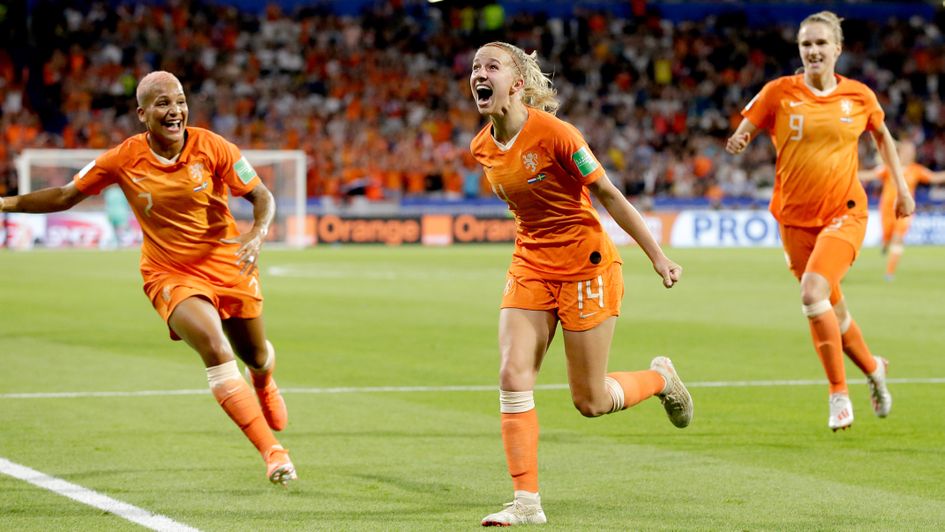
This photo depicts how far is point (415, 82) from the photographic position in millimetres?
42281

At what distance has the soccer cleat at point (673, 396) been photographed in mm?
7590

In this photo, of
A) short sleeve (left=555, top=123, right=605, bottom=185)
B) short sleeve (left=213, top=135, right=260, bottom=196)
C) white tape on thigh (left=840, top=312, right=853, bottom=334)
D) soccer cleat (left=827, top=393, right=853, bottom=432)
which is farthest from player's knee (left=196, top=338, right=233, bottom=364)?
white tape on thigh (left=840, top=312, right=853, bottom=334)

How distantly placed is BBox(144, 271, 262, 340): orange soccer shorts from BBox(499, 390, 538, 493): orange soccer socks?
201 centimetres

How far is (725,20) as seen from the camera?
4594cm

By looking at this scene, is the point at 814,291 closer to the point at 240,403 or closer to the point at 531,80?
the point at 531,80

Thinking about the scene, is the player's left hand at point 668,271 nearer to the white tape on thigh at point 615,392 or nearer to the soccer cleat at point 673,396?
the white tape on thigh at point 615,392

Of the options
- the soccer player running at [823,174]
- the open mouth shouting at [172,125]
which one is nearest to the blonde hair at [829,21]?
the soccer player running at [823,174]

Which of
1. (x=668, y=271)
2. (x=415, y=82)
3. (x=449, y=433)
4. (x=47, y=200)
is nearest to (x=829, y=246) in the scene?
(x=449, y=433)

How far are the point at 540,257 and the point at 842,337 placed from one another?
354cm

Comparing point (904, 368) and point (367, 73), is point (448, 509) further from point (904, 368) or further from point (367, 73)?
point (367, 73)

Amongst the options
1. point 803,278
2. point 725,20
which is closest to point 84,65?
point 725,20

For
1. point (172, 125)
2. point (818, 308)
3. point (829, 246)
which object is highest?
point (172, 125)

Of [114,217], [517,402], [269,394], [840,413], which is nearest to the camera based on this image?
[517,402]

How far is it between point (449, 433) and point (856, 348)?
2735 mm
